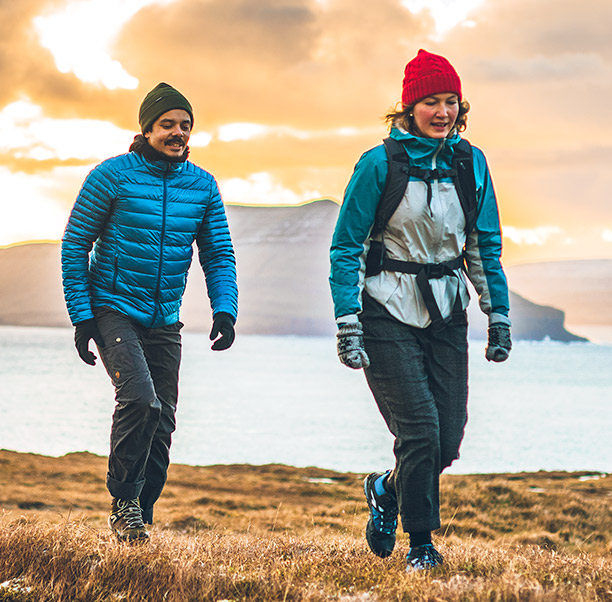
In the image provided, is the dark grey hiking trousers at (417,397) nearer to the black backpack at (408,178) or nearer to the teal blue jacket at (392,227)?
the teal blue jacket at (392,227)

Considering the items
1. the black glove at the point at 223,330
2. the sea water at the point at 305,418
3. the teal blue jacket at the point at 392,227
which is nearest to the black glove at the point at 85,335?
the black glove at the point at 223,330

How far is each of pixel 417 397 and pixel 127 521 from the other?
6.10ft

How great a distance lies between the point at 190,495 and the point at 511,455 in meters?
34.9

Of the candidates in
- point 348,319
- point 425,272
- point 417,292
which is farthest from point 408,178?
point 348,319

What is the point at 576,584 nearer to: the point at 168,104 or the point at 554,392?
the point at 168,104

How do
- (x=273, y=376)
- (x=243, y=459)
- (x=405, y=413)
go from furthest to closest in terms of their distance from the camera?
(x=273, y=376) → (x=243, y=459) → (x=405, y=413)

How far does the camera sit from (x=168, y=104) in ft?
15.7

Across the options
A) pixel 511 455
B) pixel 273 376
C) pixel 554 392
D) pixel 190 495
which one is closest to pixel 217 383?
pixel 273 376

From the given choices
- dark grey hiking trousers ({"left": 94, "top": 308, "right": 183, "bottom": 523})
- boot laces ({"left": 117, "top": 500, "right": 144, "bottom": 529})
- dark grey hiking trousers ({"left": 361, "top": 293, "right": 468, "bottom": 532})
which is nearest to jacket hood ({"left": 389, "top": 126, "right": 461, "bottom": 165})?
dark grey hiking trousers ({"left": 361, "top": 293, "right": 468, "bottom": 532})

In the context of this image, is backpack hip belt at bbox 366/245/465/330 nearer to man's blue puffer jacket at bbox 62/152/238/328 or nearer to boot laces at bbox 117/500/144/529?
man's blue puffer jacket at bbox 62/152/238/328

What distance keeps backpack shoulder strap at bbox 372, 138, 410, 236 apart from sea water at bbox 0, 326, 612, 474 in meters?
37.2

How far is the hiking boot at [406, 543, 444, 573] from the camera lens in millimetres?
4109

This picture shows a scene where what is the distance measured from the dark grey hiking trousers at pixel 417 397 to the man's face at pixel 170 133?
152 cm

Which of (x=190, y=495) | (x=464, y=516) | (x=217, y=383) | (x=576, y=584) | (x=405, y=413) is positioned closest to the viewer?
(x=576, y=584)
